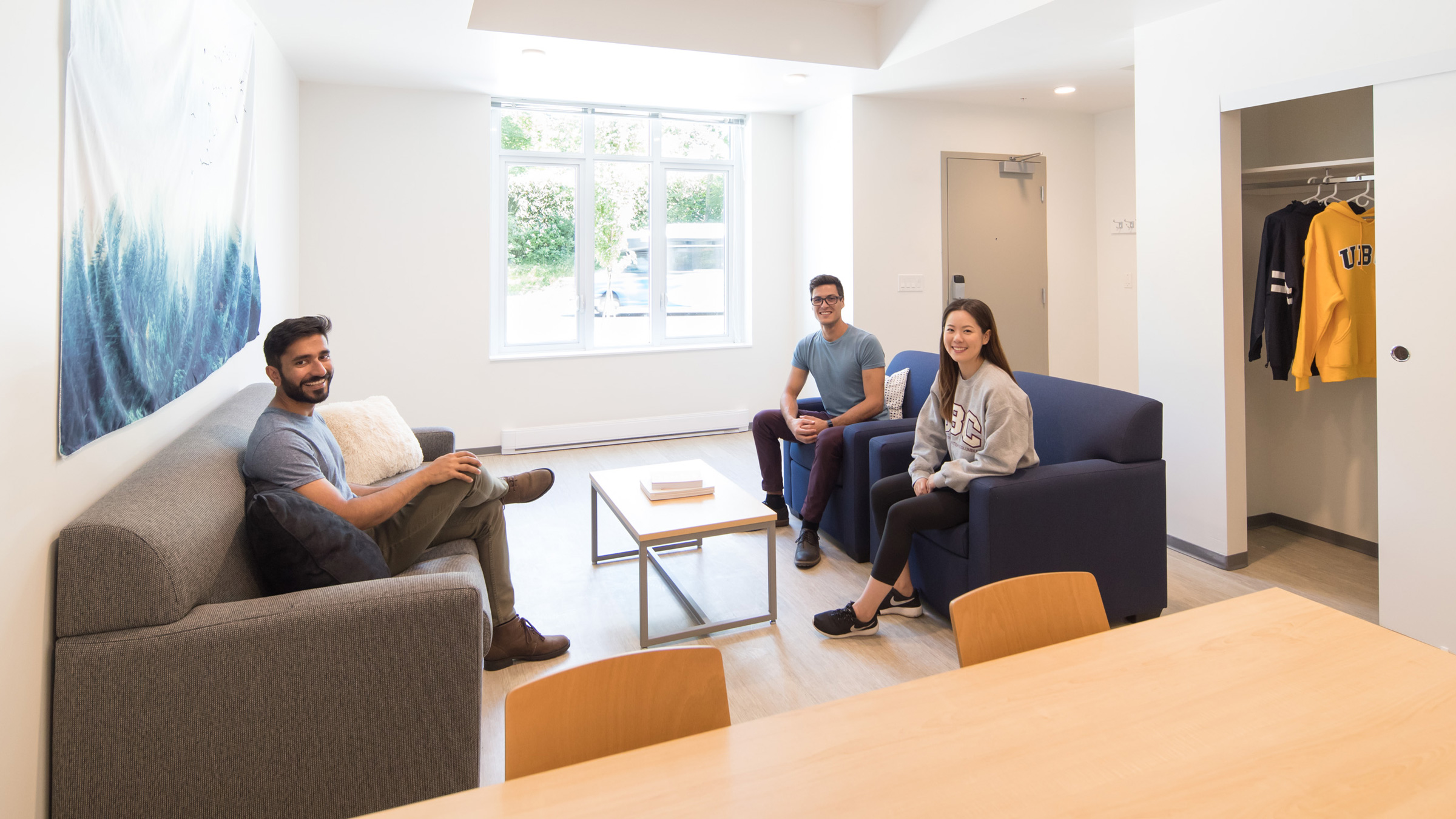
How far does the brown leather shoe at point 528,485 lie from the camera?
2809mm

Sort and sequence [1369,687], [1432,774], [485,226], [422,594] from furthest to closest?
[485,226], [422,594], [1369,687], [1432,774]

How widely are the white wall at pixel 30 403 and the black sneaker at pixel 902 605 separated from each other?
234 centimetres

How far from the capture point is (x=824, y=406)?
13.9 feet

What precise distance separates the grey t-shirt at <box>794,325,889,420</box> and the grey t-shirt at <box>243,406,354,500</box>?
7.83 ft

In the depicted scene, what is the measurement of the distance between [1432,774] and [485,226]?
5715mm

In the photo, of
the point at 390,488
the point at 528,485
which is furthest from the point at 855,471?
the point at 390,488

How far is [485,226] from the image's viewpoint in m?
5.81

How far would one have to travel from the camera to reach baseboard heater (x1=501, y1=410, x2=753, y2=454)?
6023mm

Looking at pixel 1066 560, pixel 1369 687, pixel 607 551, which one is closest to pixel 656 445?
pixel 607 551

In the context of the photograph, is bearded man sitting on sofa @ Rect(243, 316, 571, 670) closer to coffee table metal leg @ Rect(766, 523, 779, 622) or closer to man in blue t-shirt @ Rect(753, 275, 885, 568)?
coffee table metal leg @ Rect(766, 523, 779, 622)

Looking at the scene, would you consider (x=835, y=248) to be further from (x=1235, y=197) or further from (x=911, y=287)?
(x=1235, y=197)

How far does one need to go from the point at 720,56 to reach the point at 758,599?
3.18m

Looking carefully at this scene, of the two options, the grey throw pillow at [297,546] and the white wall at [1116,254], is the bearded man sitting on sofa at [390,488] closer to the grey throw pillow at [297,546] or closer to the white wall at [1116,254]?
the grey throw pillow at [297,546]

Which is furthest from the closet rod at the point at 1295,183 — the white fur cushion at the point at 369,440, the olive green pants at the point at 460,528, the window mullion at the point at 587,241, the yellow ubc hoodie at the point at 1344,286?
the window mullion at the point at 587,241
